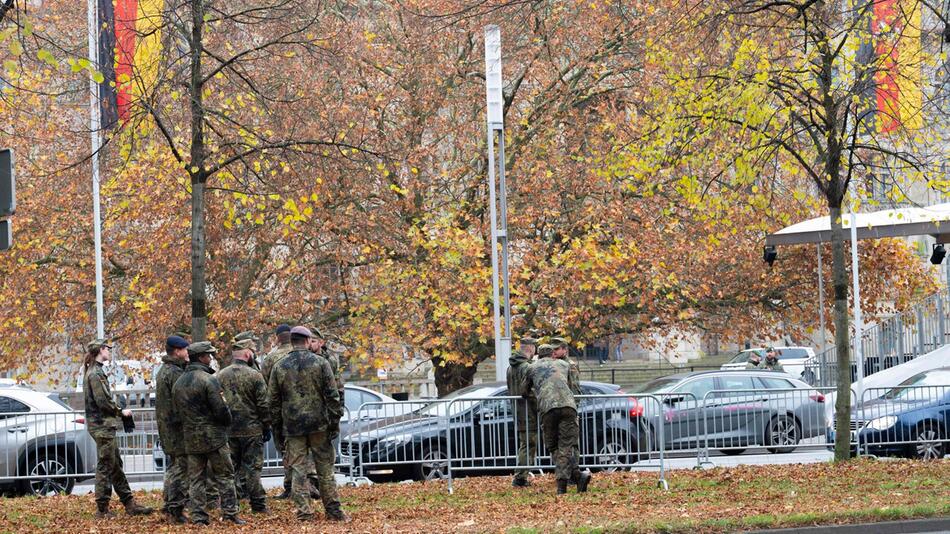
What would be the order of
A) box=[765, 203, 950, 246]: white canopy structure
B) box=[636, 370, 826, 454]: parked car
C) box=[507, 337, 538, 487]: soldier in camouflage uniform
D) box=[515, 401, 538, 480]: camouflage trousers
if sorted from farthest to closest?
box=[765, 203, 950, 246]: white canopy structure < box=[636, 370, 826, 454]: parked car < box=[515, 401, 538, 480]: camouflage trousers < box=[507, 337, 538, 487]: soldier in camouflage uniform

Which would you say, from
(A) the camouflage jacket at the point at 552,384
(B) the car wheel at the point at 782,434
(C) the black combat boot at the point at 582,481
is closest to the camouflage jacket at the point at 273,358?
(A) the camouflage jacket at the point at 552,384

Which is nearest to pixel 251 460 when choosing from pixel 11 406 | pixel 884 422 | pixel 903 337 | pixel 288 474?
pixel 288 474

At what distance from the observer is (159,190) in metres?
26.0

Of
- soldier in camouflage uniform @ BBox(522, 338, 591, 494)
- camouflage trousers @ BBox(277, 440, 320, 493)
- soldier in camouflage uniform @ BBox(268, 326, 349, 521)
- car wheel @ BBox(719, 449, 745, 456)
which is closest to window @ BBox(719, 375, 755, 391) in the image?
car wheel @ BBox(719, 449, 745, 456)

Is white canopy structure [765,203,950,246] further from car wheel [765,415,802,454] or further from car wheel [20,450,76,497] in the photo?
car wheel [20,450,76,497]

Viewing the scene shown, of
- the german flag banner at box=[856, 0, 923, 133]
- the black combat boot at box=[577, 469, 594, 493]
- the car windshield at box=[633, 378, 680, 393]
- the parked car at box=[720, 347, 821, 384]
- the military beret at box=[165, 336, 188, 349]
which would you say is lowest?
the parked car at box=[720, 347, 821, 384]

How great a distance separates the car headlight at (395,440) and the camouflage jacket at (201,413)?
4.23 metres

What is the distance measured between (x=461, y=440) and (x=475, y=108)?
13909mm

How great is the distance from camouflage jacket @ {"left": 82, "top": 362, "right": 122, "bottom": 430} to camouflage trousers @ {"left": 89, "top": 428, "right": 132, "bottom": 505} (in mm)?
81

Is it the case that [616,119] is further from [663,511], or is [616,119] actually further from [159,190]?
[663,511]

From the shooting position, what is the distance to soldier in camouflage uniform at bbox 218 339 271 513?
13680mm

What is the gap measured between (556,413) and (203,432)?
14.0 feet

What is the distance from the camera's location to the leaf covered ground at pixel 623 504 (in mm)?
11859

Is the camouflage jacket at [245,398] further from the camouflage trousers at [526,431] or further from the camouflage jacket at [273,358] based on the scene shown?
the camouflage trousers at [526,431]
